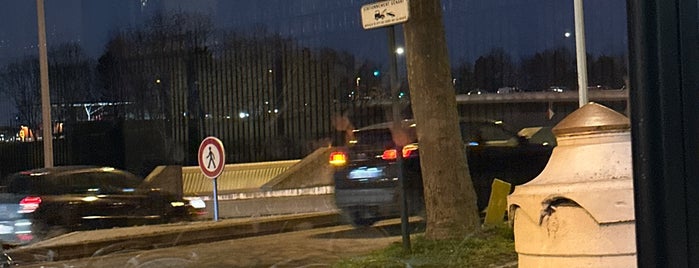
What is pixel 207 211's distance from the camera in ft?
40.6

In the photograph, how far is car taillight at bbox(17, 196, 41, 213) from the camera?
11578 millimetres

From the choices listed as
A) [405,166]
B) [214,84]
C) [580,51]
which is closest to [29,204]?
[214,84]

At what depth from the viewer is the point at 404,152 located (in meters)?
9.05

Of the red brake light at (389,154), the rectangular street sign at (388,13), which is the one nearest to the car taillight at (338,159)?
the red brake light at (389,154)

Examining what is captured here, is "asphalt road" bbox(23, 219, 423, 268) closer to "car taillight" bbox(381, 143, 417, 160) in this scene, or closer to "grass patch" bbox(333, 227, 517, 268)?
"grass patch" bbox(333, 227, 517, 268)

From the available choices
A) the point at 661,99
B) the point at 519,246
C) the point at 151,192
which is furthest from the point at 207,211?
the point at 661,99

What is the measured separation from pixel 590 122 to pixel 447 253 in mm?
3607

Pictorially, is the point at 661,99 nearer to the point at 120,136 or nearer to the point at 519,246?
the point at 519,246

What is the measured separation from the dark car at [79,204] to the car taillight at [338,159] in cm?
222

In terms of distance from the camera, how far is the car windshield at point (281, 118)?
718cm

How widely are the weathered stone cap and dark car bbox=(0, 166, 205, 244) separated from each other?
347 inches

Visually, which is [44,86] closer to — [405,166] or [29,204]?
[29,204]

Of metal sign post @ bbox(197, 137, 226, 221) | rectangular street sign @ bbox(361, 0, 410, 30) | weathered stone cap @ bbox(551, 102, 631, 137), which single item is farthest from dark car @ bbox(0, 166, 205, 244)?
weathered stone cap @ bbox(551, 102, 631, 137)

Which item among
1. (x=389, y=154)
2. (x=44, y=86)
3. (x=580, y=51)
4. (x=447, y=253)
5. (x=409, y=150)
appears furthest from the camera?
(x=44, y=86)
